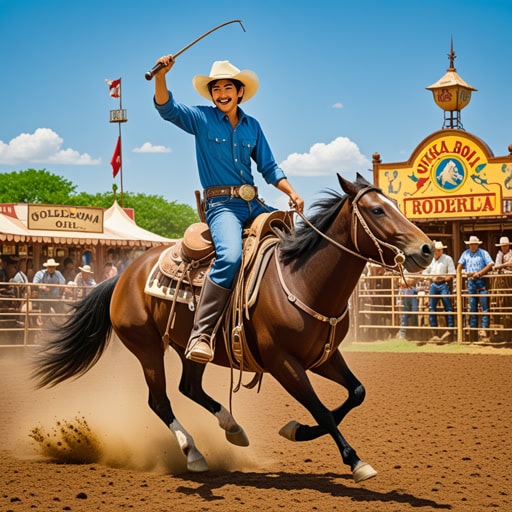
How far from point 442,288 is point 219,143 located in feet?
33.5

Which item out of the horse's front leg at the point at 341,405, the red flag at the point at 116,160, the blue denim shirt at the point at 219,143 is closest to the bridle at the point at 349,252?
the horse's front leg at the point at 341,405

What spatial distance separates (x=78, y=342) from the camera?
6637 mm

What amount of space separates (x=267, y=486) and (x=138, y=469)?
3.67 feet

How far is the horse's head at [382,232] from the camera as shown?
4.76 metres

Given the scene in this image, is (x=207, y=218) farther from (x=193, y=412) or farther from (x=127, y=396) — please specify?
(x=127, y=396)

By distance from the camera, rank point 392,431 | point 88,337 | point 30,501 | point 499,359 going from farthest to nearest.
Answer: point 499,359 < point 392,431 < point 88,337 < point 30,501

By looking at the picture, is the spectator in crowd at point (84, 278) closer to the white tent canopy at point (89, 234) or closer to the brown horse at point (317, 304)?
the white tent canopy at point (89, 234)

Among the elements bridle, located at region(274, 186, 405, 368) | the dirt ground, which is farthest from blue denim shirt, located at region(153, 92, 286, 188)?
the dirt ground

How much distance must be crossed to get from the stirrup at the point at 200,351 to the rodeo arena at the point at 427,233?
931 cm

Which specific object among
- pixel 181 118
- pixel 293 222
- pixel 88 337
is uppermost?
pixel 181 118

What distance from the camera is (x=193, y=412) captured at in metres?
7.69

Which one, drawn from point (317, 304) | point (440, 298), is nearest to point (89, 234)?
point (440, 298)

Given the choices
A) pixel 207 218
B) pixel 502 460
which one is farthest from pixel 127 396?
pixel 502 460

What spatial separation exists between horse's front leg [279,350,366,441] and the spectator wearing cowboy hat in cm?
909
